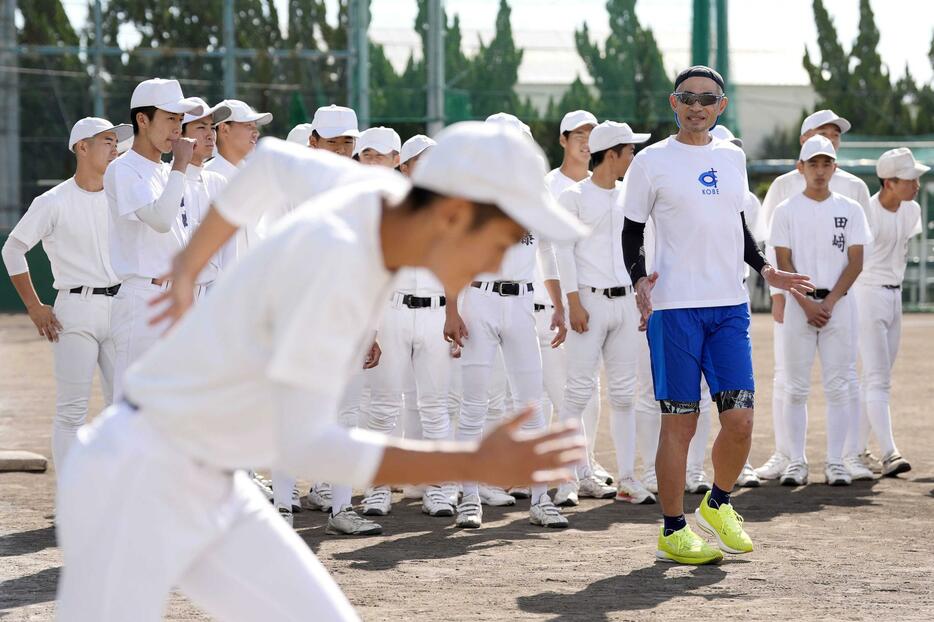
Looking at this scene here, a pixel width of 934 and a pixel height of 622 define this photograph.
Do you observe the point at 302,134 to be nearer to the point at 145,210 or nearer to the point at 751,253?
the point at 145,210

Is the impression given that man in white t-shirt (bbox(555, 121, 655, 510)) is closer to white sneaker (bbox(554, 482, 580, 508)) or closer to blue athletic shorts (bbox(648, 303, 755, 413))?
white sneaker (bbox(554, 482, 580, 508))

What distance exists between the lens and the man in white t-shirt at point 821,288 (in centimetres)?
970

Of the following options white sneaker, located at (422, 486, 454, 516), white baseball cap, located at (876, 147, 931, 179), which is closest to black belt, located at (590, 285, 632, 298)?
white sneaker, located at (422, 486, 454, 516)

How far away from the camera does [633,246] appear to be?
284 inches

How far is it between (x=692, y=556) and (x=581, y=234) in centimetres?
441

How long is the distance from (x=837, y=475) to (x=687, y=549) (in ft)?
9.75

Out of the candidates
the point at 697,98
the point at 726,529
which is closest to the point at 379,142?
the point at 697,98

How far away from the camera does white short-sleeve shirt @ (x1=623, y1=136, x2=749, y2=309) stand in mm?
7082

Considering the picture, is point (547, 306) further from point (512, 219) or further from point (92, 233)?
point (512, 219)

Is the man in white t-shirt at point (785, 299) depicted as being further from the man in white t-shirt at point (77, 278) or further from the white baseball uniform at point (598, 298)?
the man in white t-shirt at point (77, 278)

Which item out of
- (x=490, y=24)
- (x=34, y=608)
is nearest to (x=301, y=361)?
(x=34, y=608)

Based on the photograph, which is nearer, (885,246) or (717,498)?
(717,498)

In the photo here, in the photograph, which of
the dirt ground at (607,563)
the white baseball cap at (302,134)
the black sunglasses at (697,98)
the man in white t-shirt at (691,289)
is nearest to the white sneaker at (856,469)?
the dirt ground at (607,563)

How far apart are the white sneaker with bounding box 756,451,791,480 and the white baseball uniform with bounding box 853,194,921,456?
0.68 meters
